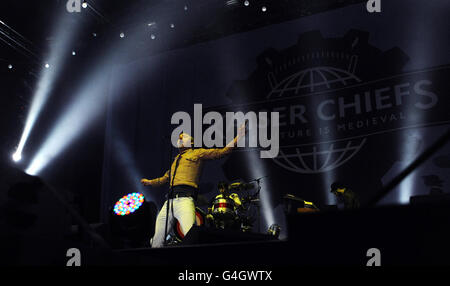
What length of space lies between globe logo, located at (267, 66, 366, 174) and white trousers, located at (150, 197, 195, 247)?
1956 millimetres

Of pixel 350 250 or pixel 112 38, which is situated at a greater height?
pixel 112 38

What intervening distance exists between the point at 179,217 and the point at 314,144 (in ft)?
7.74

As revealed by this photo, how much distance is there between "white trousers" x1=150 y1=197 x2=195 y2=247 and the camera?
4492 millimetres

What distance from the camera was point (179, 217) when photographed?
179 inches

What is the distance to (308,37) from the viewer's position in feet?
21.6

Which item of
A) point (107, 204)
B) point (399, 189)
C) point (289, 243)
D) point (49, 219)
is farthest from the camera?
point (107, 204)


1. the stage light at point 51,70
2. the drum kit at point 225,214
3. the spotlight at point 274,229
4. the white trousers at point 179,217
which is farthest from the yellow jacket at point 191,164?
the stage light at point 51,70

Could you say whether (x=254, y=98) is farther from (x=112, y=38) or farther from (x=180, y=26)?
(x=112, y=38)

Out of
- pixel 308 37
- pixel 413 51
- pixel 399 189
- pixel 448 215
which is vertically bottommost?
pixel 448 215

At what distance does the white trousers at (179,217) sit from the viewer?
4492 mm

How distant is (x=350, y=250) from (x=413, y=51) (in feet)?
15.5

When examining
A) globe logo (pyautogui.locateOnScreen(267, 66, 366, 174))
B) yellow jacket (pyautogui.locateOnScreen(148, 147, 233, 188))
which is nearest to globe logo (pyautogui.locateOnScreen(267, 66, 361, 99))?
globe logo (pyautogui.locateOnScreen(267, 66, 366, 174))

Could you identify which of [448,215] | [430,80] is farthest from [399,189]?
[448,215]

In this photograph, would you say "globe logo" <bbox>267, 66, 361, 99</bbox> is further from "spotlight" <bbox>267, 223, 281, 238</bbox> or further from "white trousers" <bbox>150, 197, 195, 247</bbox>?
"white trousers" <bbox>150, 197, 195, 247</bbox>
